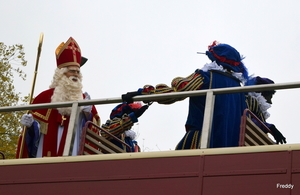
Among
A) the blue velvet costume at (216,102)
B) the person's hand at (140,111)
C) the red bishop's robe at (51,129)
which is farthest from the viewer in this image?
the red bishop's robe at (51,129)

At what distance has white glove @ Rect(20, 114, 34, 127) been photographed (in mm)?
8469

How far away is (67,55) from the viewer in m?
9.87

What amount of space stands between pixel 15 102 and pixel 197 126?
11.6m

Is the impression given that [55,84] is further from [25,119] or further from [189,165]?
[189,165]

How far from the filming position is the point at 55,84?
968 cm

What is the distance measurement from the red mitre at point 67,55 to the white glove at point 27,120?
1499 millimetres

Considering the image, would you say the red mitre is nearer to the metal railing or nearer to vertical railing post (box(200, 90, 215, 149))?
the metal railing

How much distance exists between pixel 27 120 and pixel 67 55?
66.5 inches

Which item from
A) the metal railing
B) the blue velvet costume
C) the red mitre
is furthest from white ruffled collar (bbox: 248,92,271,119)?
the red mitre

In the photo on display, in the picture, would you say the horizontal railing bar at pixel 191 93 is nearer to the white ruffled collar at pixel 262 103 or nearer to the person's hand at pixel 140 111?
the person's hand at pixel 140 111

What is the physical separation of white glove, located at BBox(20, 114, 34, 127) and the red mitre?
59.0 inches

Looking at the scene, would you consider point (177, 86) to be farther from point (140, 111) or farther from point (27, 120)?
point (27, 120)

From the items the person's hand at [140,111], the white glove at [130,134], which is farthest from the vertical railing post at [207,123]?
the white glove at [130,134]

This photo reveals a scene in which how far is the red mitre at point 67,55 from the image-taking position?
9820 mm
